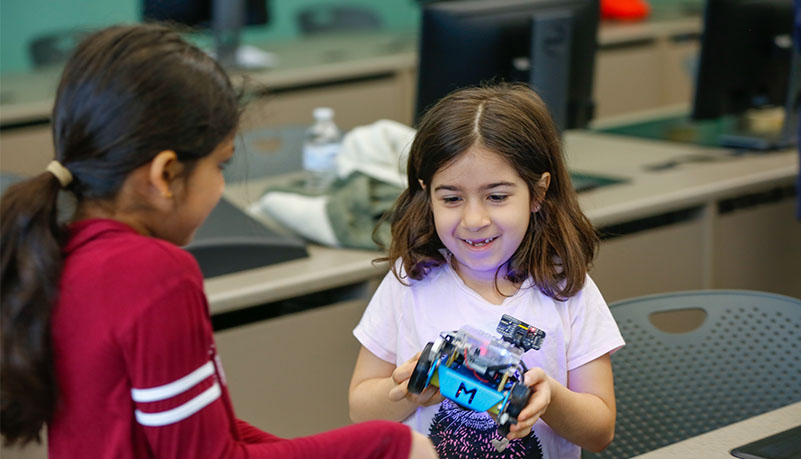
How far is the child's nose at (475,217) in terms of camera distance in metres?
1.15

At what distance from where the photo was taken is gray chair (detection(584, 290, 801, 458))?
143cm

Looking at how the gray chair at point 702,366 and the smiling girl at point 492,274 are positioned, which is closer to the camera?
the smiling girl at point 492,274

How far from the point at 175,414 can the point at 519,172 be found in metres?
0.55

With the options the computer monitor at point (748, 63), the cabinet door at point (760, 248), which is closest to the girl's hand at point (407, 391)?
the cabinet door at point (760, 248)

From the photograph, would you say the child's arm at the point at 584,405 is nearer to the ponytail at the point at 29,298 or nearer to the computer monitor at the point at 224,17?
the ponytail at the point at 29,298

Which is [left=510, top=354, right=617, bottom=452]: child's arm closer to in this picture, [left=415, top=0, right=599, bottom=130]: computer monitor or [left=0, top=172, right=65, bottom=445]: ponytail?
[left=0, top=172, right=65, bottom=445]: ponytail

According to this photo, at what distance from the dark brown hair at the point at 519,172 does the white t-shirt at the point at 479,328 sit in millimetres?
22

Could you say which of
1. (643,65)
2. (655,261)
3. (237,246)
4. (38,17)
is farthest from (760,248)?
(38,17)

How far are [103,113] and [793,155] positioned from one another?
7.53ft

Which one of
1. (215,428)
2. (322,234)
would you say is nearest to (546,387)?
(215,428)

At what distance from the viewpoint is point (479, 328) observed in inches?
47.1

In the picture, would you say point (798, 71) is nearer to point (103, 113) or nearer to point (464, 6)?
point (464, 6)

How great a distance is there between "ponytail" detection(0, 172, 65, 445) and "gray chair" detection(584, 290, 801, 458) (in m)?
0.88

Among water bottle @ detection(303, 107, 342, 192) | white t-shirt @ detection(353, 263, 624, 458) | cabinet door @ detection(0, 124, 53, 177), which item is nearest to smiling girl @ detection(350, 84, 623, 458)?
white t-shirt @ detection(353, 263, 624, 458)
